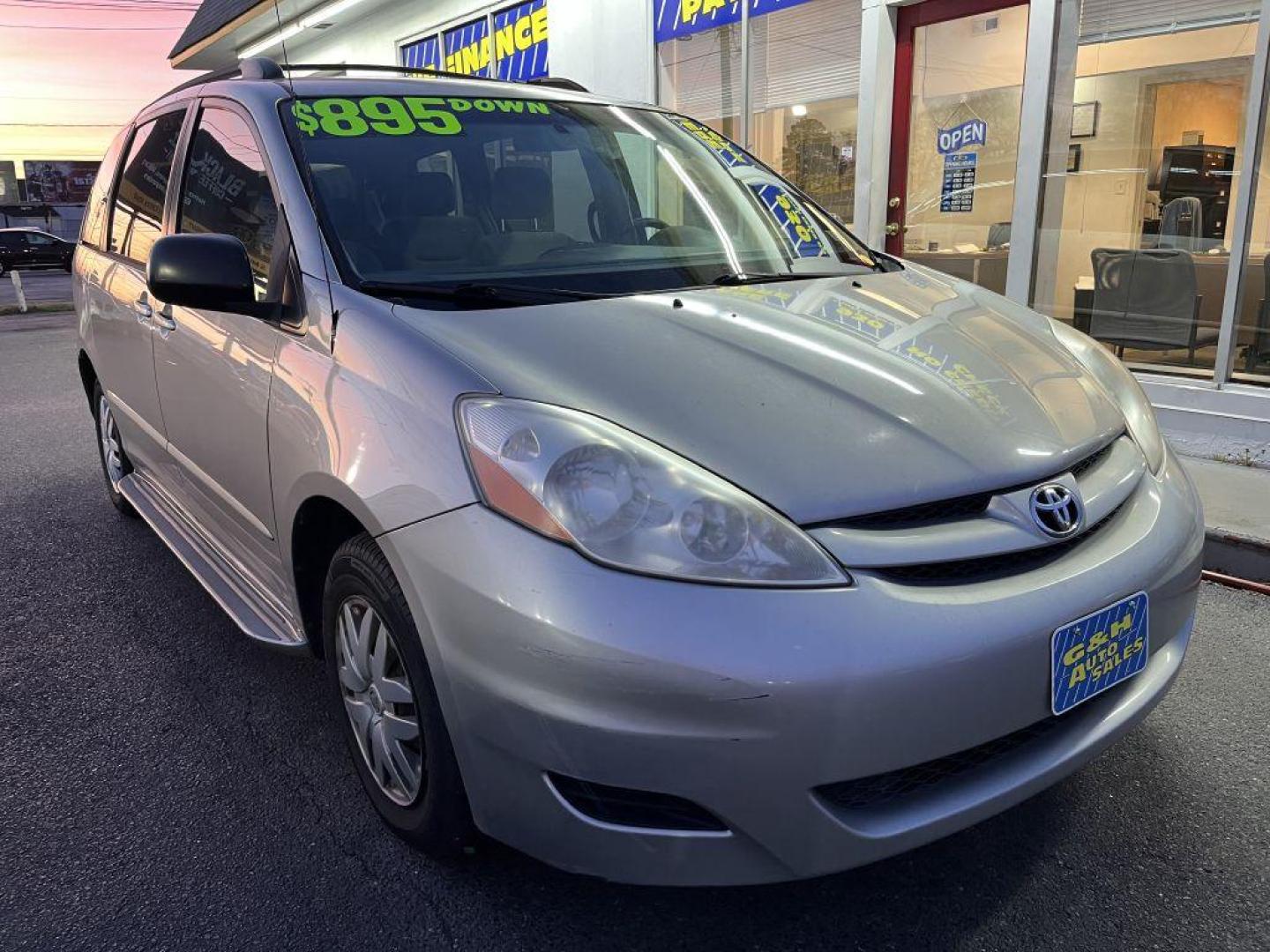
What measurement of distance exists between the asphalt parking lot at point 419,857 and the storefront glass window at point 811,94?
200 inches

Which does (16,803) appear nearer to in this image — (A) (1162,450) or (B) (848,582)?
(B) (848,582)

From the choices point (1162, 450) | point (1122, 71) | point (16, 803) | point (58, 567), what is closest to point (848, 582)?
point (1162, 450)

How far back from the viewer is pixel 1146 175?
19.8 feet

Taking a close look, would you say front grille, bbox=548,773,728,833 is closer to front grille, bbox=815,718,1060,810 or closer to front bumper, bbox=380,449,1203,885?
front bumper, bbox=380,449,1203,885

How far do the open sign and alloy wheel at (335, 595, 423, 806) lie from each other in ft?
19.1

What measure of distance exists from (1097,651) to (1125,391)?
966mm

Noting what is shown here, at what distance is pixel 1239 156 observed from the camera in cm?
536

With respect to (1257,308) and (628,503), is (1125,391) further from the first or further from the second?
(1257,308)

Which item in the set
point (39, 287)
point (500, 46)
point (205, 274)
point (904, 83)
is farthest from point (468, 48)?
point (39, 287)

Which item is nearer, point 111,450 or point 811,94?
point 111,450

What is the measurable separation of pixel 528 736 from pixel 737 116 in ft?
24.7

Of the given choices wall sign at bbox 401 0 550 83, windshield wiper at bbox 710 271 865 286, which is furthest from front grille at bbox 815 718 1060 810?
wall sign at bbox 401 0 550 83

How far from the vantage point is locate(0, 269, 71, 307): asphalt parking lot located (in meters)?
22.1

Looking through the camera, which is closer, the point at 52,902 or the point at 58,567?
the point at 52,902
